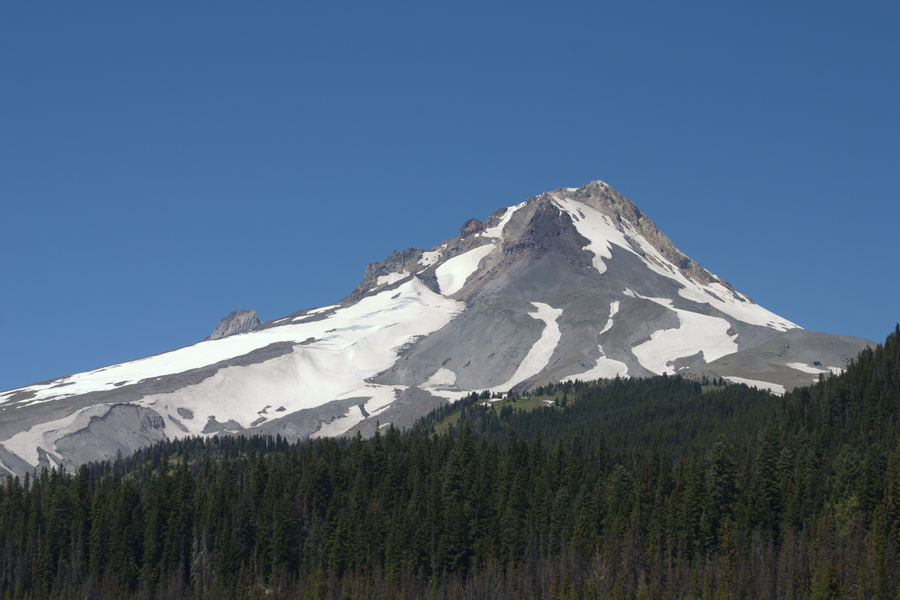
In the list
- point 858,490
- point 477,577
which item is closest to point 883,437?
point 858,490

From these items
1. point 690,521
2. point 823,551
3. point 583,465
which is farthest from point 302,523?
point 823,551

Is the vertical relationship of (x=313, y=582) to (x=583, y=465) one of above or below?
below

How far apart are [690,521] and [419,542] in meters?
28.2

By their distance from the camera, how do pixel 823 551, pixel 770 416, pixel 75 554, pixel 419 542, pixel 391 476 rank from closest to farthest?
pixel 823 551 < pixel 419 542 < pixel 75 554 < pixel 391 476 < pixel 770 416

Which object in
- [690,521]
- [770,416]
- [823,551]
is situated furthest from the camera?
[770,416]

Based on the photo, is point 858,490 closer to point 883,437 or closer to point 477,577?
point 883,437

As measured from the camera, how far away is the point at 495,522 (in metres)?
117

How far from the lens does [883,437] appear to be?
124625 millimetres

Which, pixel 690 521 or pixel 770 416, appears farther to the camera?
pixel 770 416

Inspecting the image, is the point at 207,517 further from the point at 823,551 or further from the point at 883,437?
the point at 883,437

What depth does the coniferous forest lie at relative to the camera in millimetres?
98312

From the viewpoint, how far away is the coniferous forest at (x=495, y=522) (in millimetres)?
98312

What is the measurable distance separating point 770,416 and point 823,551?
218 feet

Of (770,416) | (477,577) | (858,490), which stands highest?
(770,416)
